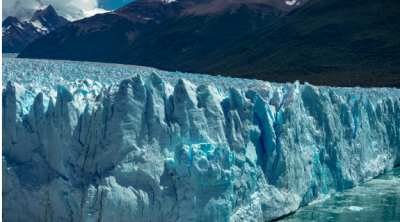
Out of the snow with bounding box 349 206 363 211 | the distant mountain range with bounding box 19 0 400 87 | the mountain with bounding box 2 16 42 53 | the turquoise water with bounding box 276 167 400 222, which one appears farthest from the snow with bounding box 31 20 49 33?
the snow with bounding box 349 206 363 211

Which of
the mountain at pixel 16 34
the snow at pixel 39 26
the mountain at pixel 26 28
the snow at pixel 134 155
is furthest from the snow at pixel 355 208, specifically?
the snow at pixel 39 26

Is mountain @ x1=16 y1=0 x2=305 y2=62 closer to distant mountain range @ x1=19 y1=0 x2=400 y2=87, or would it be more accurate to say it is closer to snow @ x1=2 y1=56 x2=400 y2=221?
distant mountain range @ x1=19 y1=0 x2=400 y2=87

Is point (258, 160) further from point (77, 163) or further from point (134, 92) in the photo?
point (77, 163)

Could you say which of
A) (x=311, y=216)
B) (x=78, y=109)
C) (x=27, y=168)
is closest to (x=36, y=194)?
(x=27, y=168)

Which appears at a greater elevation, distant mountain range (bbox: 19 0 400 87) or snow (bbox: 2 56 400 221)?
distant mountain range (bbox: 19 0 400 87)

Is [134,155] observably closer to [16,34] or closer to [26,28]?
[16,34]

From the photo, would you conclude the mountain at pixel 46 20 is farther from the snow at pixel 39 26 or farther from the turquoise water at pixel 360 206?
the turquoise water at pixel 360 206
